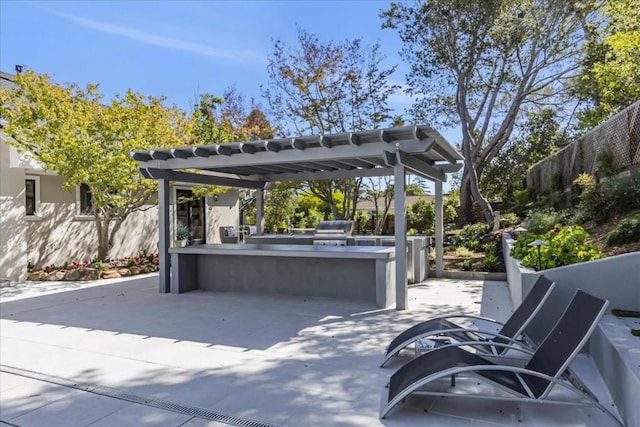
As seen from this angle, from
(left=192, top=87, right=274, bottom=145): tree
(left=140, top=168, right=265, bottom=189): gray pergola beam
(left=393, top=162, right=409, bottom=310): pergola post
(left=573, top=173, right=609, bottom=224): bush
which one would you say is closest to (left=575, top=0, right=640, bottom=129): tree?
(left=573, top=173, right=609, bottom=224): bush

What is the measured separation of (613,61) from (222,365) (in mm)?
12612

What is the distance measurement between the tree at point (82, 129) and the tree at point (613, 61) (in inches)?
456

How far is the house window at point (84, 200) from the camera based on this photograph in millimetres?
13623

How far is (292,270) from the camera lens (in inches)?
364

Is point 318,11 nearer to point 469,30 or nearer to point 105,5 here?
point 469,30

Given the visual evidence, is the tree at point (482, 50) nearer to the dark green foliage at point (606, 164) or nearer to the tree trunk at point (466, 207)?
the tree trunk at point (466, 207)

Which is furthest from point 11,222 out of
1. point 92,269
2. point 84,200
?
point 84,200

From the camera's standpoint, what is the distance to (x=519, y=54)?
622 inches

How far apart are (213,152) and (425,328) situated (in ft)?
19.3

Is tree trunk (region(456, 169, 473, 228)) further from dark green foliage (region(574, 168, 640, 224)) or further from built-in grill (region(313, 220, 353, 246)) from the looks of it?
dark green foliage (region(574, 168, 640, 224))

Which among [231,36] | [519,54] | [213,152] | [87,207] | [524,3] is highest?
[231,36]

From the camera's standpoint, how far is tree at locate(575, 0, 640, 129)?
959cm

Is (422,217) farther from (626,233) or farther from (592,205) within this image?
(626,233)

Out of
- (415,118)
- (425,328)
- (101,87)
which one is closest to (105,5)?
(101,87)
